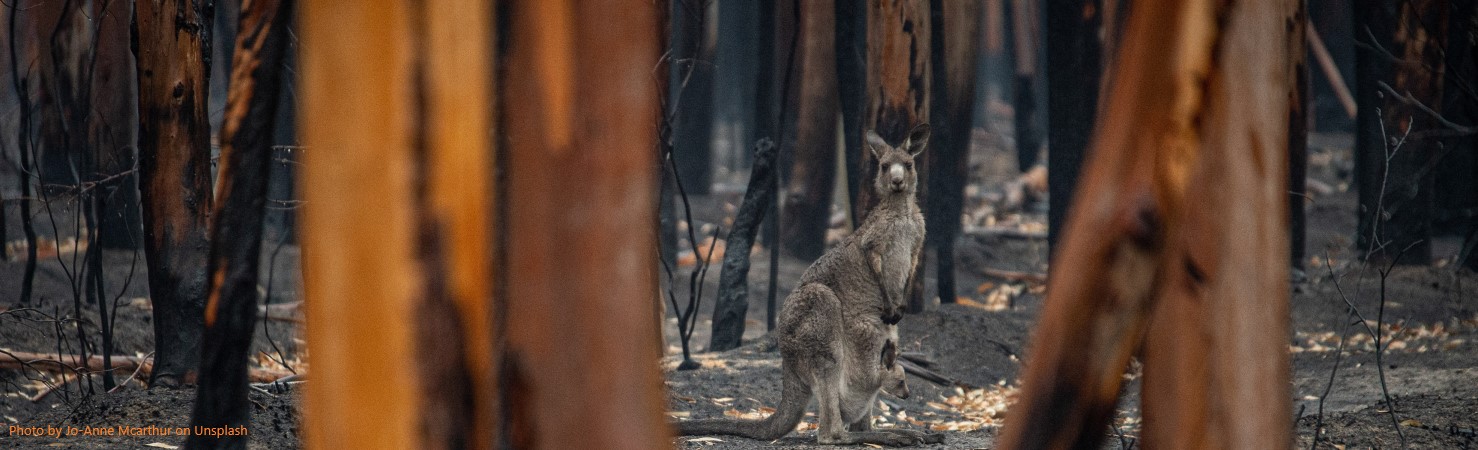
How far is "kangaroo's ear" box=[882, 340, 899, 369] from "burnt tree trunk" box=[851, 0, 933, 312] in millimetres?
2581

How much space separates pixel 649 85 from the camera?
6.79ft

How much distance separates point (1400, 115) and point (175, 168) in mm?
9786

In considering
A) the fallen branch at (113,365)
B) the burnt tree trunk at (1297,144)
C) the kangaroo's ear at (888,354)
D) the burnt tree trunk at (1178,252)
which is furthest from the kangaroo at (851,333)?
the burnt tree trunk at (1297,144)

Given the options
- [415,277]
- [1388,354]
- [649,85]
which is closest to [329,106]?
[415,277]

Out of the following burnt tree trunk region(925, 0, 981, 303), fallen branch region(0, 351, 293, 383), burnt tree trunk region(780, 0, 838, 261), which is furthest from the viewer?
burnt tree trunk region(780, 0, 838, 261)

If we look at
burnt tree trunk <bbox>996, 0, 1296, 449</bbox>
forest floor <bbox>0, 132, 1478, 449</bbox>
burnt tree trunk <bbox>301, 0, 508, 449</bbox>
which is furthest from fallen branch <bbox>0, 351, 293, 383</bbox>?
burnt tree trunk <bbox>996, 0, 1296, 449</bbox>

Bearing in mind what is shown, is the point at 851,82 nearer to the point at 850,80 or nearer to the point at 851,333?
the point at 850,80

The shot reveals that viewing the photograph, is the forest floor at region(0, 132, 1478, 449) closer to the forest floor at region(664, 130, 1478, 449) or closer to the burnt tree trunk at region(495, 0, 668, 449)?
the forest floor at region(664, 130, 1478, 449)

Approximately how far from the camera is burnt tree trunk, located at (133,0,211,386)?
5.27 m

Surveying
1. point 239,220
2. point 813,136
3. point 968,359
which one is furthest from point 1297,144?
point 239,220

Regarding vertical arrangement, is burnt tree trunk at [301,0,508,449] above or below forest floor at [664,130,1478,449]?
above

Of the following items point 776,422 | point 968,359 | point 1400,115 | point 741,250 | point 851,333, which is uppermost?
point 1400,115

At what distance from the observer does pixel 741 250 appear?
8.15 metres

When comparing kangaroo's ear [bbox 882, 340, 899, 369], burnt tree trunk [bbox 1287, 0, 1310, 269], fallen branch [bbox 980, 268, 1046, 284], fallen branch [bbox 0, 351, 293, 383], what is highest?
burnt tree trunk [bbox 1287, 0, 1310, 269]
